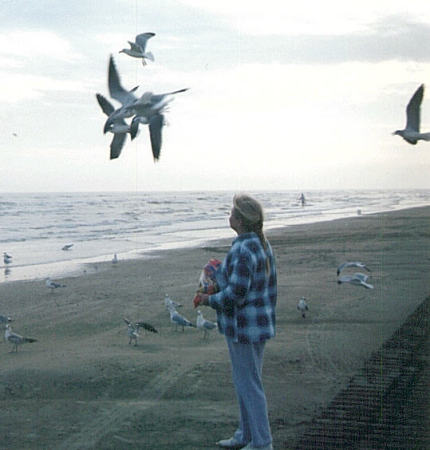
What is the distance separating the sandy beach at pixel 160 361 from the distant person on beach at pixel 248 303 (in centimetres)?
68

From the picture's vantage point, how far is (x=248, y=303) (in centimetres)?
392

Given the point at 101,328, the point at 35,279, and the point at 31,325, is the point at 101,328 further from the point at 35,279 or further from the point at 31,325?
the point at 35,279

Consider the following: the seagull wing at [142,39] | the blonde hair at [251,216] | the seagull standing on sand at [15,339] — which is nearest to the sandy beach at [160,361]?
the seagull standing on sand at [15,339]

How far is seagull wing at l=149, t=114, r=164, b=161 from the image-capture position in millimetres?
2951

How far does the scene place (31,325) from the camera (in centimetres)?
1014

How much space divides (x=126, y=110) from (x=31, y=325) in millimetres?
7778

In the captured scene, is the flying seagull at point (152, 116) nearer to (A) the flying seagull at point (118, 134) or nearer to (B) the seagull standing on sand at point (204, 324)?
(A) the flying seagull at point (118, 134)

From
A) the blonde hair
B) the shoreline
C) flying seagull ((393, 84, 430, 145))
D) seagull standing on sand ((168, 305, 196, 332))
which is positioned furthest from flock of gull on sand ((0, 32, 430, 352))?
the shoreline

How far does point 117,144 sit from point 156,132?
0.76 feet

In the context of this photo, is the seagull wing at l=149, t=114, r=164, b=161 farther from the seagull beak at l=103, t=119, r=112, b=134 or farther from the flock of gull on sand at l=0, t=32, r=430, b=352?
the seagull beak at l=103, t=119, r=112, b=134

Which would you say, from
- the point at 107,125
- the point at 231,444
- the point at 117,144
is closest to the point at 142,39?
the point at 107,125

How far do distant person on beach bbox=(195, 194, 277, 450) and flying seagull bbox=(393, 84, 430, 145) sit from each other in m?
1.20

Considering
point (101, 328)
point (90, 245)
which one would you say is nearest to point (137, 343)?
point (101, 328)

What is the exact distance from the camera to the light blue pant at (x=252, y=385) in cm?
403
